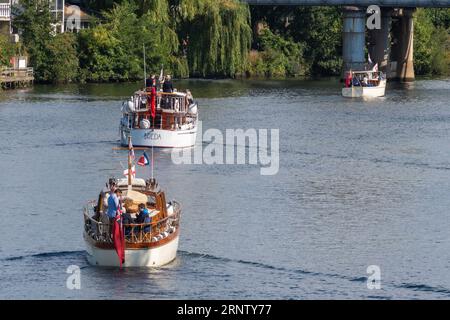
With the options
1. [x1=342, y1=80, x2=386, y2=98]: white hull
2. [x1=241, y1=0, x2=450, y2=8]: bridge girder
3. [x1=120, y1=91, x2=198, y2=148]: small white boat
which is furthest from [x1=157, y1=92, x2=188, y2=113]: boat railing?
[x1=241, y1=0, x2=450, y2=8]: bridge girder

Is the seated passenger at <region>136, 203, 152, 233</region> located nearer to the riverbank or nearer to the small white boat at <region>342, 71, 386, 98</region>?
the small white boat at <region>342, 71, 386, 98</region>

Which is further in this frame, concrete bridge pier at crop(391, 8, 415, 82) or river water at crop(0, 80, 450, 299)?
concrete bridge pier at crop(391, 8, 415, 82)

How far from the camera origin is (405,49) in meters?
143

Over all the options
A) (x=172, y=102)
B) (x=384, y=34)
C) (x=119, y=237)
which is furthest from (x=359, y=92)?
(x=119, y=237)

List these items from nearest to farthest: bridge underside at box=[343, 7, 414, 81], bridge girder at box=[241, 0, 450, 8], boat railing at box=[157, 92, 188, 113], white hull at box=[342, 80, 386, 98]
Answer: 1. boat railing at box=[157, 92, 188, 113]
2. white hull at box=[342, 80, 386, 98]
3. bridge girder at box=[241, 0, 450, 8]
4. bridge underside at box=[343, 7, 414, 81]

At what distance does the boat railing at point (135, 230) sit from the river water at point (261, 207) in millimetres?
1004

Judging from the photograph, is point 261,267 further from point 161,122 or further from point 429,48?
point 429,48

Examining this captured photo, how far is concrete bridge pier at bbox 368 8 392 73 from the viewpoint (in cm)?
13838

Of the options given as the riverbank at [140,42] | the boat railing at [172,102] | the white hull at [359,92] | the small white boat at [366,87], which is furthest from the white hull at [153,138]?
the riverbank at [140,42]

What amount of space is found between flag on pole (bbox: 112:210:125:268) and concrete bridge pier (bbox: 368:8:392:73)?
317 ft

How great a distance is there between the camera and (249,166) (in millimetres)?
68500

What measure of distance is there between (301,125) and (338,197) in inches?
1165

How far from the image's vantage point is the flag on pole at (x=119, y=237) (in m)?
43.4

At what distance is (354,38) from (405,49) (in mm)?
9959
